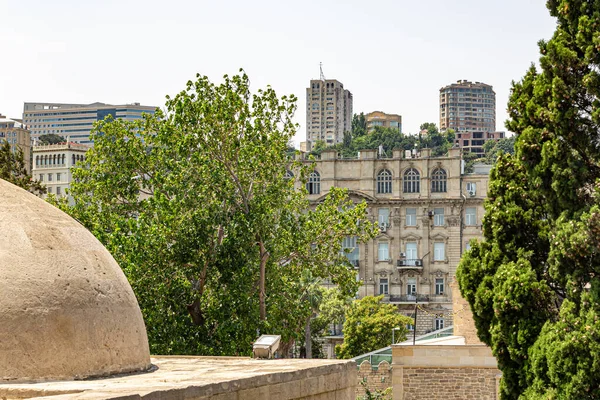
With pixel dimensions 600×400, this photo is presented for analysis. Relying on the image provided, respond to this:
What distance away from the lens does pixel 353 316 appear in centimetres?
6406

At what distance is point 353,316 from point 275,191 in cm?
3593

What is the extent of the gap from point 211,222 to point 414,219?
57.0m

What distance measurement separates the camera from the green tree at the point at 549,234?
16516 millimetres

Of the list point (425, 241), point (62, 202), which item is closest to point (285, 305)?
point (62, 202)

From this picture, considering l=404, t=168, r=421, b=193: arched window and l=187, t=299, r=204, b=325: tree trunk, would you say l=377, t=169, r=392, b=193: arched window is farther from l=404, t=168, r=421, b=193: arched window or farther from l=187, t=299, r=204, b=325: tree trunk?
l=187, t=299, r=204, b=325: tree trunk

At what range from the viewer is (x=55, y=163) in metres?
110

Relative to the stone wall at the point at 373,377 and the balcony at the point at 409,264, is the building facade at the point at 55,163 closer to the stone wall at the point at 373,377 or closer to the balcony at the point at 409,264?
the balcony at the point at 409,264

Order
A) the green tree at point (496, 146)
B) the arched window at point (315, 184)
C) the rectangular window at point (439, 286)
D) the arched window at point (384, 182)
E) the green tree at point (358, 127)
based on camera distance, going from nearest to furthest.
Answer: the rectangular window at point (439, 286)
the arched window at point (384, 182)
the arched window at point (315, 184)
the green tree at point (358, 127)
the green tree at point (496, 146)

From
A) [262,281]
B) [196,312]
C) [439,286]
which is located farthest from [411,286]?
[196,312]

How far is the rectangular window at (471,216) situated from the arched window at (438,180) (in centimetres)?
256

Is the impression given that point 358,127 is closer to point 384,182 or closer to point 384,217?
point 384,182

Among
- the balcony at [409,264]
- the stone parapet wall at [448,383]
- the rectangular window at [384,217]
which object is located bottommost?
the stone parapet wall at [448,383]

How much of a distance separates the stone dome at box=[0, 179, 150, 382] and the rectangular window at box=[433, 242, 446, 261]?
235ft

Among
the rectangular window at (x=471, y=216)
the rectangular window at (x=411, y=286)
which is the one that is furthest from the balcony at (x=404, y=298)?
the rectangular window at (x=471, y=216)
